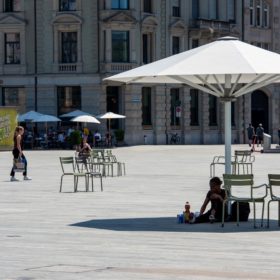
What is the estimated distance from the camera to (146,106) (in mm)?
74000

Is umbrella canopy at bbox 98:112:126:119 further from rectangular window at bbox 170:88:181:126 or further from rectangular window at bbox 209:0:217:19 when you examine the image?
rectangular window at bbox 209:0:217:19

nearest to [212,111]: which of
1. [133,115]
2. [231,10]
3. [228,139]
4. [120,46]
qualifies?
[231,10]

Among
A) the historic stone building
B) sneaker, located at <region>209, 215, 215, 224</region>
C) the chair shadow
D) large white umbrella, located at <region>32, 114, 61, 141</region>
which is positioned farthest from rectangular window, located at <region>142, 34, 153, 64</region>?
sneaker, located at <region>209, 215, 215, 224</region>

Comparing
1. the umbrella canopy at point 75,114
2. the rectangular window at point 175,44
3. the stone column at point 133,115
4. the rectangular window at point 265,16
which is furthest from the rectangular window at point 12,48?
the rectangular window at point 265,16

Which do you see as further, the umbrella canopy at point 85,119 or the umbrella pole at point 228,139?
the umbrella canopy at point 85,119

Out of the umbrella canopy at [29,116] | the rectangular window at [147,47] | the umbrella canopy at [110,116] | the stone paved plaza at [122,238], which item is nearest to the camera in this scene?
the stone paved plaza at [122,238]

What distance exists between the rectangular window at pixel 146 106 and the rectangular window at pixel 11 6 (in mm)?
10550

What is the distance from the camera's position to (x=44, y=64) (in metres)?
72.7

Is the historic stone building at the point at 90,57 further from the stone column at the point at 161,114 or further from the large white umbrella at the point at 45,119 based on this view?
the large white umbrella at the point at 45,119

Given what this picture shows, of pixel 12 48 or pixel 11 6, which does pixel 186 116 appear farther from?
pixel 11 6

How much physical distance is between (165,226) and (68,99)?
174ft

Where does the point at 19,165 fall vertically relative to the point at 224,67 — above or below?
below

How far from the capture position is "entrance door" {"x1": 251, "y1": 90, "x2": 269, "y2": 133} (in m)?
86.6

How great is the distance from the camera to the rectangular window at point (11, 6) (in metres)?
73.1
